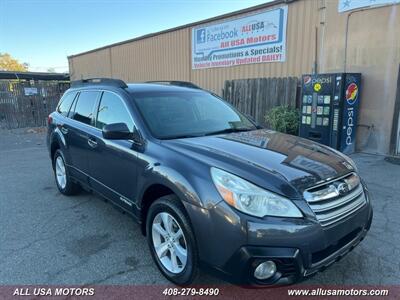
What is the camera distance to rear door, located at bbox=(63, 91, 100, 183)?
4168mm

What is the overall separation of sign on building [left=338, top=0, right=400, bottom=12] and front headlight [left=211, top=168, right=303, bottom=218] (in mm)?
6370

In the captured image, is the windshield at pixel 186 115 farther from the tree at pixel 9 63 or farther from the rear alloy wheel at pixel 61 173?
the tree at pixel 9 63

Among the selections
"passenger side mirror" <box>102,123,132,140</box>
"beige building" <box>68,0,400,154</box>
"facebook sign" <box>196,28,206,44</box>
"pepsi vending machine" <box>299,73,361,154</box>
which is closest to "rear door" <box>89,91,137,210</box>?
"passenger side mirror" <box>102,123,132,140</box>

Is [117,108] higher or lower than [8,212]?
higher

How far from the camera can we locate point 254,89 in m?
9.62

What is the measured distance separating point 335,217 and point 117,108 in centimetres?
245

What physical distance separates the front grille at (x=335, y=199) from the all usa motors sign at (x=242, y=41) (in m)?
7.12

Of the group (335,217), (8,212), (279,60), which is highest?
(279,60)

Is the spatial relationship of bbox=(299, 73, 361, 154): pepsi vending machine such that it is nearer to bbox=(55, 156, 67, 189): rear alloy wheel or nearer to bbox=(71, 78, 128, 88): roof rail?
bbox=(71, 78, 128, 88): roof rail

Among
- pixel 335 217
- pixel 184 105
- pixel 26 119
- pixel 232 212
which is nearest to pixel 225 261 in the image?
pixel 232 212

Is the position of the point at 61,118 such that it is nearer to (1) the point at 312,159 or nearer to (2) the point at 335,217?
(1) the point at 312,159

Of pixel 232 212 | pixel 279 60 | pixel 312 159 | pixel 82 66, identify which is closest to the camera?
pixel 232 212

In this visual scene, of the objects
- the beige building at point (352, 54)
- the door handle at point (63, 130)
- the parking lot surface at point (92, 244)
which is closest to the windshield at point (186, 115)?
the parking lot surface at point (92, 244)

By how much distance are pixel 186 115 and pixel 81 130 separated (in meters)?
1.54
